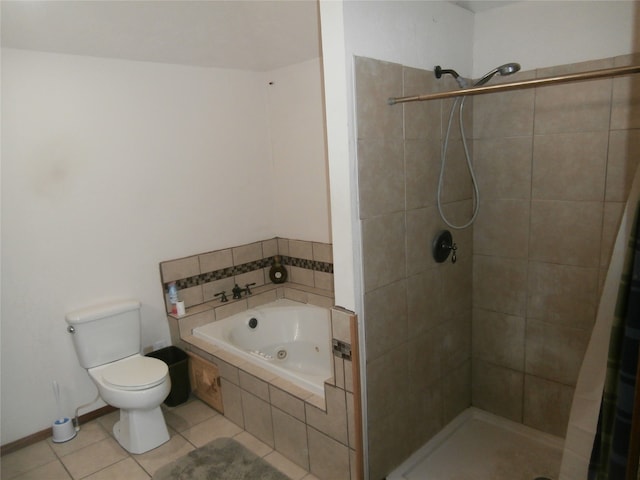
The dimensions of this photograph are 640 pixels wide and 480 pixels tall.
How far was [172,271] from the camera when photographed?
121 inches

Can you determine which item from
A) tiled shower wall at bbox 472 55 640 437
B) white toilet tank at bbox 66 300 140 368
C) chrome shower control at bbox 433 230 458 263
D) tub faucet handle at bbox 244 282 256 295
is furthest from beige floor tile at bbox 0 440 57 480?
tiled shower wall at bbox 472 55 640 437

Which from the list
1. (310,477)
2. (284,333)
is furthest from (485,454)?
(284,333)

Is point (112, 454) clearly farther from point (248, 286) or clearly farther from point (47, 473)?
point (248, 286)

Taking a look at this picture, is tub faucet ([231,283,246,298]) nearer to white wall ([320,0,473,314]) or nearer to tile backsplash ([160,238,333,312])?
tile backsplash ([160,238,333,312])

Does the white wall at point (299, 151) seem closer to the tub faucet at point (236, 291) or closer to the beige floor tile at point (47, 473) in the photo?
the tub faucet at point (236, 291)

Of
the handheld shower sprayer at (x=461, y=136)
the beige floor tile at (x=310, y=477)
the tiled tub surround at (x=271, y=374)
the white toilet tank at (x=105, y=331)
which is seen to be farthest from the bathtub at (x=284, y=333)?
the handheld shower sprayer at (x=461, y=136)

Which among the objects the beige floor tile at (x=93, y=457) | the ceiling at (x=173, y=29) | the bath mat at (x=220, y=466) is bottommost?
the beige floor tile at (x=93, y=457)

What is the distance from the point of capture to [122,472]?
234 centimetres

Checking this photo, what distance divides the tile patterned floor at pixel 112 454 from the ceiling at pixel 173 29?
2289mm

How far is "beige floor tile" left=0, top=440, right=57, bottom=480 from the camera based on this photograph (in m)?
2.39

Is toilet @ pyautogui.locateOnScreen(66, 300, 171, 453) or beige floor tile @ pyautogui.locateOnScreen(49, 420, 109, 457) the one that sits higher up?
toilet @ pyautogui.locateOnScreen(66, 300, 171, 453)

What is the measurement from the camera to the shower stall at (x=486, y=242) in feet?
6.37

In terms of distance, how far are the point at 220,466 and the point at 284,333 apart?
112 centimetres

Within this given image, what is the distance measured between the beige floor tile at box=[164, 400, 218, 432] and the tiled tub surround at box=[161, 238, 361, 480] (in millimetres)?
176
